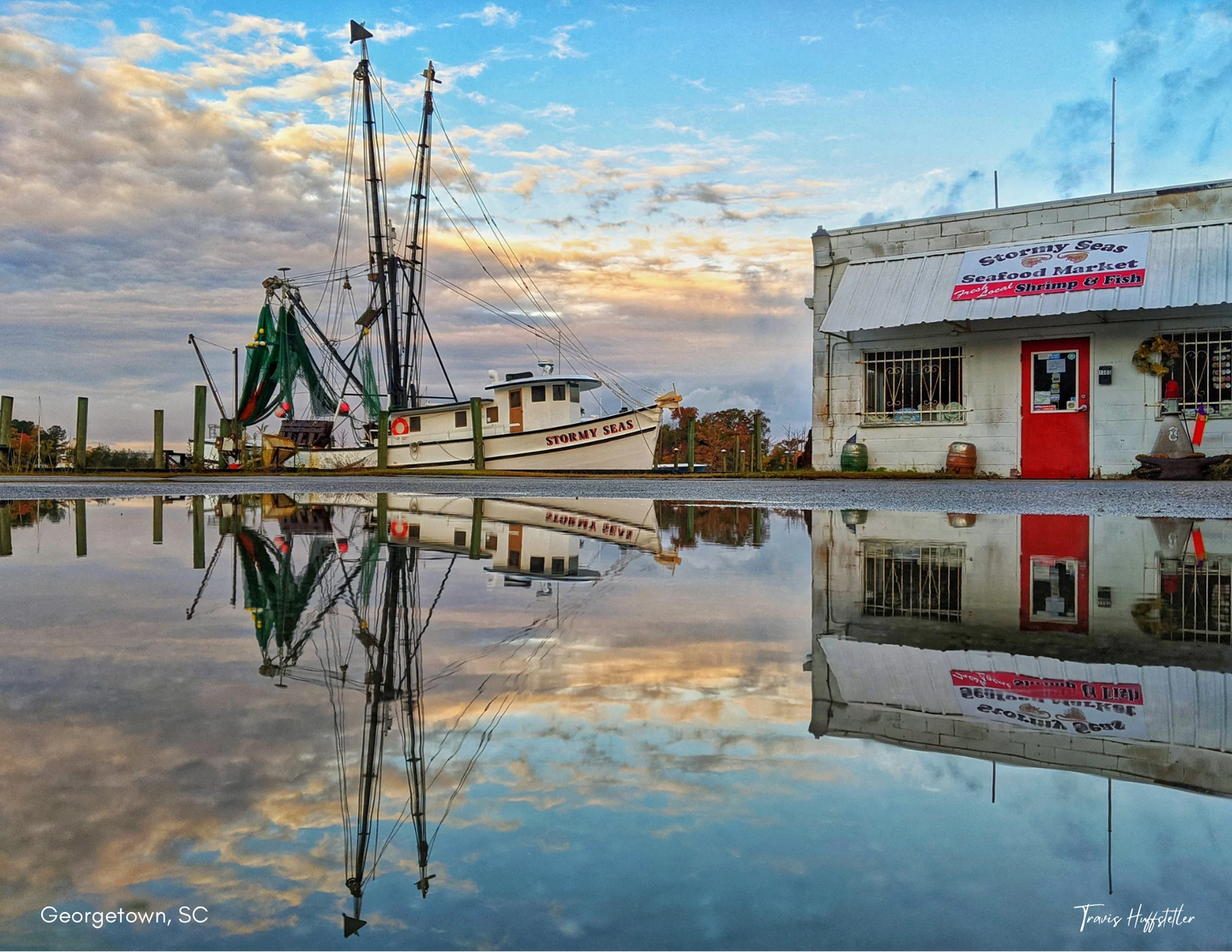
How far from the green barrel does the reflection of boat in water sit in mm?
11119

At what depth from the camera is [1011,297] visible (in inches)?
649

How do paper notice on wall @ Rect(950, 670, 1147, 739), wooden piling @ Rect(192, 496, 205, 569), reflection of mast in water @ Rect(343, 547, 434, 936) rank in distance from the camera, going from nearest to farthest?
reflection of mast in water @ Rect(343, 547, 434, 936) < paper notice on wall @ Rect(950, 670, 1147, 739) < wooden piling @ Rect(192, 496, 205, 569)

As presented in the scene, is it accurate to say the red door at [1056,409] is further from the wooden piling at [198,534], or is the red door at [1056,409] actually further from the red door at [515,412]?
the red door at [515,412]

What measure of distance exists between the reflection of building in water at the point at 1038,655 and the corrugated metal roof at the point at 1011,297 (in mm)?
11852

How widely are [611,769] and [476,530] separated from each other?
4941 mm

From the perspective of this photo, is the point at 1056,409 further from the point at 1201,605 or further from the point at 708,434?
the point at 708,434

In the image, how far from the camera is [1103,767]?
5.19 feet

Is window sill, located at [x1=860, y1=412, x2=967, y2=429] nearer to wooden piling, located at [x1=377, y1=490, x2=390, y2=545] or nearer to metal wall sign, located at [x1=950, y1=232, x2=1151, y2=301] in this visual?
metal wall sign, located at [x1=950, y1=232, x2=1151, y2=301]

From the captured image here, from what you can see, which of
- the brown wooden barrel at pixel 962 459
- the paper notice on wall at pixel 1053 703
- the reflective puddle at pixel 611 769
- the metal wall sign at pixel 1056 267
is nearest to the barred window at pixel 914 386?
the brown wooden barrel at pixel 962 459

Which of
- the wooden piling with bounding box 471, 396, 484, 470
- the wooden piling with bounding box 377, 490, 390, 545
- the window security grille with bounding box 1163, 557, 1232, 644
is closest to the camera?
the window security grille with bounding box 1163, 557, 1232, 644

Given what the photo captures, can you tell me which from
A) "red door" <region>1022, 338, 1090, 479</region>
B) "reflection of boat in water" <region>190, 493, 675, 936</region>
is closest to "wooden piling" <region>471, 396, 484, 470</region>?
Answer: "red door" <region>1022, 338, 1090, 479</region>

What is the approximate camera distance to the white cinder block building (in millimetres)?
15898

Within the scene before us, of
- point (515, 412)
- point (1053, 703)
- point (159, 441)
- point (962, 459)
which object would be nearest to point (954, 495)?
point (962, 459)

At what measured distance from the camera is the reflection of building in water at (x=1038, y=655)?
1.73 meters
